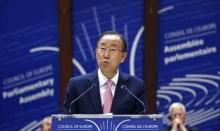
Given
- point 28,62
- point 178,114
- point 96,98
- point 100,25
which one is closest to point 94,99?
point 96,98

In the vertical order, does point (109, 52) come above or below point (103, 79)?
above

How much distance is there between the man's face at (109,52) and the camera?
14.0 feet

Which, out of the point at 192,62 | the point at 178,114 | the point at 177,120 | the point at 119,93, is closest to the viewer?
the point at 119,93

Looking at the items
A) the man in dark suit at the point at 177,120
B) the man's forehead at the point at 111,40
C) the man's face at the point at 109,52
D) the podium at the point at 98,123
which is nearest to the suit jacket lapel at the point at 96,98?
the man's face at the point at 109,52

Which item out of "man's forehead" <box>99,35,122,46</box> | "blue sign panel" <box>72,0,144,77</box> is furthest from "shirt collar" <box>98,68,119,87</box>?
"blue sign panel" <box>72,0,144,77</box>

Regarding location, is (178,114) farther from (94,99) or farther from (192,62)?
(94,99)

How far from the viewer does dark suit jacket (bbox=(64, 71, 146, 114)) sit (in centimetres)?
433

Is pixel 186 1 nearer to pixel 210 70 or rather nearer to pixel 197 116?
pixel 210 70

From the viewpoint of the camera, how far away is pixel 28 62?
9.85m

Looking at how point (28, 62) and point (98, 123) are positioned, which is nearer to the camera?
point (98, 123)

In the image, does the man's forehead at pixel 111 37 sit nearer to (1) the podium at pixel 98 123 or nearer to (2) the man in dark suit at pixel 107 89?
(2) the man in dark suit at pixel 107 89

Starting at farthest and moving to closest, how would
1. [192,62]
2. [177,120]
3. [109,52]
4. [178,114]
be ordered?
1. [192,62]
2. [178,114]
3. [177,120]
4. [109,52]

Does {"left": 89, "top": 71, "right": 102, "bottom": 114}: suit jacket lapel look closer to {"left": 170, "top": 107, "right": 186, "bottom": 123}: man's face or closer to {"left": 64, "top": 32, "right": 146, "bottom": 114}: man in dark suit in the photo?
{"left": 64, "top": 32, "right": 146, "bottom": 114}: man in dark suit

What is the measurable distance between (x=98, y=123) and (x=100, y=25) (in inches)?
236
